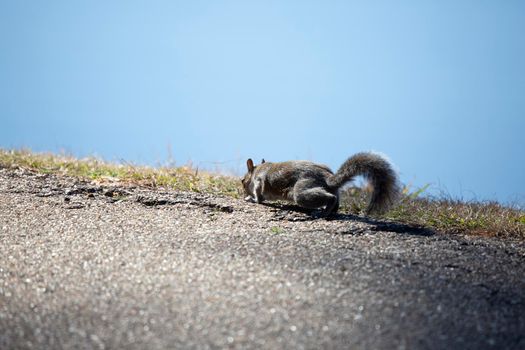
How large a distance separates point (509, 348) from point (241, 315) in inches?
51.4

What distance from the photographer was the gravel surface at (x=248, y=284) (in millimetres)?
2895

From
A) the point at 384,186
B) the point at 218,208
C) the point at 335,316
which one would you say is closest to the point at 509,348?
the point at 335,316

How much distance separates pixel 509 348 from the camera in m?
2.83

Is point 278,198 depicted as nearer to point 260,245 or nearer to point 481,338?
point 260,245

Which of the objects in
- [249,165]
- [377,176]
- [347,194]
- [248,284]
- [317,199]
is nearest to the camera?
[248,284]

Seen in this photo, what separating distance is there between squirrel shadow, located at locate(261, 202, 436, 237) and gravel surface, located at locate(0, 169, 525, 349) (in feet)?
0.12

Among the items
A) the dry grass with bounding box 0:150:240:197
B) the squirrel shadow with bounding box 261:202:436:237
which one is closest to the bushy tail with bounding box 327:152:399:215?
the squirrel shadow with bounding box 261:202:436:237

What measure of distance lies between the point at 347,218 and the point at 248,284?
7.23ft

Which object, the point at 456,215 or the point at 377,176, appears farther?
the point at 456,215

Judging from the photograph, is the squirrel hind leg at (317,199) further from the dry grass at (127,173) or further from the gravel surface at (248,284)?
the dry grass at (127,173)

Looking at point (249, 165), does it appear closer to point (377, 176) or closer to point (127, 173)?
point (127, 173)

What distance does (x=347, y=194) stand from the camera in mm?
7434

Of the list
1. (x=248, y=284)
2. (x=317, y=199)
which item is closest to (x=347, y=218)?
(x=317, y=199)

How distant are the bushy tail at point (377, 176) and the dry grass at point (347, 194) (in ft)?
1.17
